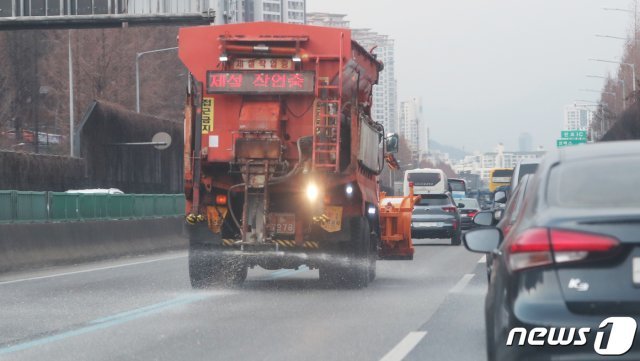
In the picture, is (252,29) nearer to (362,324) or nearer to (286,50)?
(286,50)

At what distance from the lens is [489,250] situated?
7090mm

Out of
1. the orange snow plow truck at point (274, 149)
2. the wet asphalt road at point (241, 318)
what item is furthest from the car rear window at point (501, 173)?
the orange snow plow truck at point (274, 149)

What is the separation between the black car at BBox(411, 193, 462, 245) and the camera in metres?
36.7

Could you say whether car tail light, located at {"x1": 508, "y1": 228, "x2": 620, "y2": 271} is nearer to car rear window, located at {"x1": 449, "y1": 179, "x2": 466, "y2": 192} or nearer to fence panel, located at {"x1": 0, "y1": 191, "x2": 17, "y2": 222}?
fence panel, located at {"x1": 0, "y1": 191, "x2": 17, "y2": 222}

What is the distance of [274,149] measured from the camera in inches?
678

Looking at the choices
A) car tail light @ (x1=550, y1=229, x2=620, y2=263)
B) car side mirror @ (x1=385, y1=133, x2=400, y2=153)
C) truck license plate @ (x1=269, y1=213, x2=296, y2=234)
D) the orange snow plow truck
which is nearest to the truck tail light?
the orange snow plow truck

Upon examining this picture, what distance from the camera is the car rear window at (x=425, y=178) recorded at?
6525 centimetres

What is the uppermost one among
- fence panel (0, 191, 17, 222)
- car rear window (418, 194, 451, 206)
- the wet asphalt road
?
fence panel (0, 191, 17, 222)

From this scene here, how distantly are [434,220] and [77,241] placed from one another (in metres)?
14.3

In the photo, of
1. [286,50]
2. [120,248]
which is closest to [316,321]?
[286,50]

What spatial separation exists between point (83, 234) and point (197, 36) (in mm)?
8614

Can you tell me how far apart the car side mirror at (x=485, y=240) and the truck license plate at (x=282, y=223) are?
33.8ft

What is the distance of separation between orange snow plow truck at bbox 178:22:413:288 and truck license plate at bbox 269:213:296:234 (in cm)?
2

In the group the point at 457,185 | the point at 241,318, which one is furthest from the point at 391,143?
the point at 457,185
